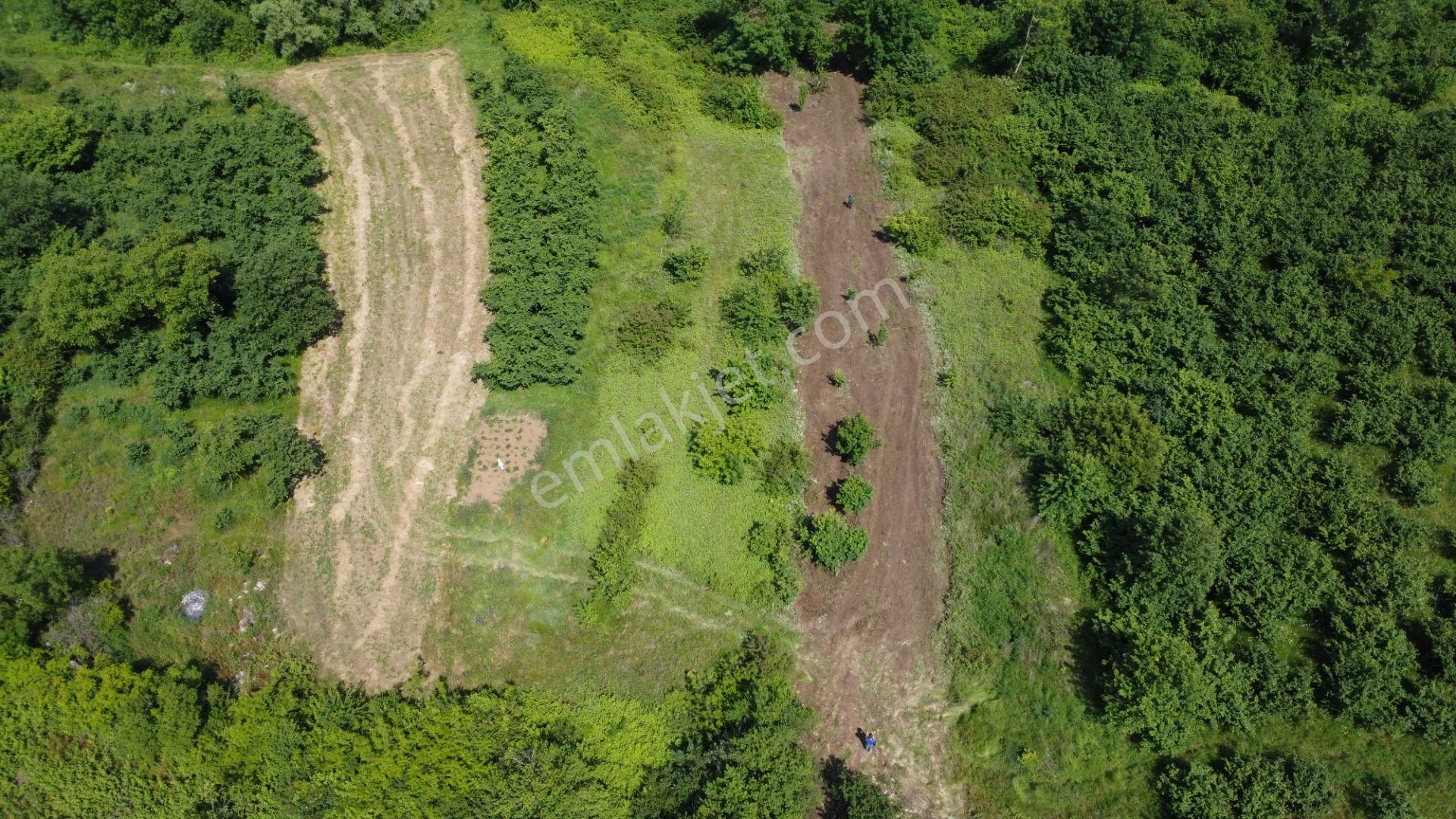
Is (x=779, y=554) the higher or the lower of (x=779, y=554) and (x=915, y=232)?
the lower

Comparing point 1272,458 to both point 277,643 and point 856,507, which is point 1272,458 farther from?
point 277,643

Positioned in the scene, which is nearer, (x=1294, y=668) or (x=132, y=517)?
(x=1294, y=668)

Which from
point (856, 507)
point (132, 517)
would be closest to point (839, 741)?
point (856, 507)

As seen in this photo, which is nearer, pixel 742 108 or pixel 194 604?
pixel 194 604

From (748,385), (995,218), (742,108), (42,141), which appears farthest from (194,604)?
(995,218)

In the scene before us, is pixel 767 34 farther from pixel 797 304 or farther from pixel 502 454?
pixel 502 454

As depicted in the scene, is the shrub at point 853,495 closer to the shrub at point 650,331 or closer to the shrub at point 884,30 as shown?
the shrub at point 650,331

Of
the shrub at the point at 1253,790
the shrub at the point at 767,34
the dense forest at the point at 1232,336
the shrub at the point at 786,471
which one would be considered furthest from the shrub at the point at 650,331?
the shrub at the point at 1253,790
